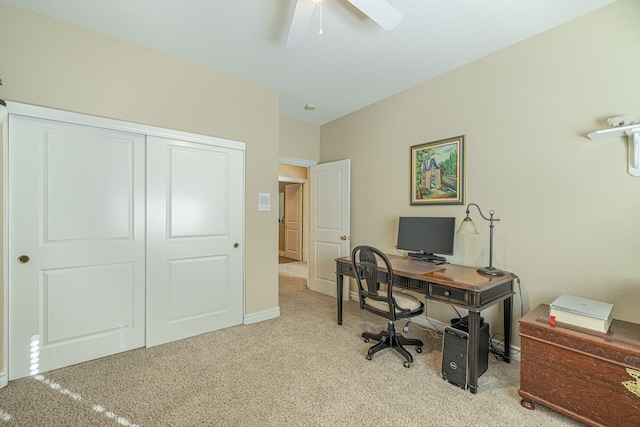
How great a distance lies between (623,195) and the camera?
195 cm

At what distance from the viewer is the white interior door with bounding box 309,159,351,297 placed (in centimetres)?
402

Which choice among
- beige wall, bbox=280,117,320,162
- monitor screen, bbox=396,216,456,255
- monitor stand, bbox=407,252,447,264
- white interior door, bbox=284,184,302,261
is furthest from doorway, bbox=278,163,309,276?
monitor stand, bbox=407,252,447,264

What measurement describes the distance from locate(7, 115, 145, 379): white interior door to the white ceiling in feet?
2.91

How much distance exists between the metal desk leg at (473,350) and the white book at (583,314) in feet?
1.46

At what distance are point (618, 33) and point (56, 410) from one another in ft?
14.7

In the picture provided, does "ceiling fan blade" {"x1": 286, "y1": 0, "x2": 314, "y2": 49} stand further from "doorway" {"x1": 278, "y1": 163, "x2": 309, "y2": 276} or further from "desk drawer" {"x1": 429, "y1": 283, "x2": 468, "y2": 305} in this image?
"doorway" {"x1": 278, "y1": 163, "x2": 309, "y2": 276}

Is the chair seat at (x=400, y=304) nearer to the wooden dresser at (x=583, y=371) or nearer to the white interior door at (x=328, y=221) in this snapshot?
the wooden dresser at (x=583, y=371)

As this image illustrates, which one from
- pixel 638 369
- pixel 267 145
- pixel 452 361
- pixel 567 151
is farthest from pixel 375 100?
pixel 638 369

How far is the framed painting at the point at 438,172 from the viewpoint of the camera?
286cm

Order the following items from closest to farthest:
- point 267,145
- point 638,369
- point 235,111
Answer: point 638,369
point 235,111
point 267,145

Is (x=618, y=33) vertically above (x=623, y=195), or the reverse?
(x=618, y=33)

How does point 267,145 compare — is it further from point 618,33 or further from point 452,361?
point 618,33

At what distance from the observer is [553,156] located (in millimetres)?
2264

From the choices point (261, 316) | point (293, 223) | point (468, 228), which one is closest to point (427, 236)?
point (468, 228)
